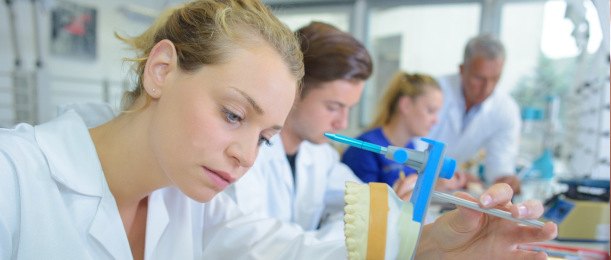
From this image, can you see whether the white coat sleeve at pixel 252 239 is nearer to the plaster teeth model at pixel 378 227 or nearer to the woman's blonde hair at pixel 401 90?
the plaster teeth model at pixel 378 227

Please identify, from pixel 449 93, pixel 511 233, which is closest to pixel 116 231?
pixel 511 233

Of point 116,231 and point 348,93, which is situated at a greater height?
point 348,93

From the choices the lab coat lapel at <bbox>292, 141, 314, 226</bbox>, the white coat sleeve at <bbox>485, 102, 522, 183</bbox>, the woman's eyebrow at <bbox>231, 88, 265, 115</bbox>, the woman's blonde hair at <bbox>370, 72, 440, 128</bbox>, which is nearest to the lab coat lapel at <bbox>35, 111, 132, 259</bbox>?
the woman's eyebrow at <bbox>231, 88, 265, 115</bbox>

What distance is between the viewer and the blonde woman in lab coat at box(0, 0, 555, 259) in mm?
670

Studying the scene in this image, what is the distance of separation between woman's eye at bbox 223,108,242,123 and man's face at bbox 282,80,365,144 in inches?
24.7

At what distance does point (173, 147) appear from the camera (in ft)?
2.38

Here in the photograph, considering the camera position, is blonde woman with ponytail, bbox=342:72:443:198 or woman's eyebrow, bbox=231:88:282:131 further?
blonde woman with ponytail, bbox=342:72:443:198

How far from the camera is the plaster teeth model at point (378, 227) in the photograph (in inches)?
20.0

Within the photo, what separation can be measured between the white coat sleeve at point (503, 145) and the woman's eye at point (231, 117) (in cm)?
204

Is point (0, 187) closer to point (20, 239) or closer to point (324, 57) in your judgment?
point (20, 239)

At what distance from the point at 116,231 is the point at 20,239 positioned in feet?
0.50

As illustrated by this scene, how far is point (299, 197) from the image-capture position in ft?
4.79

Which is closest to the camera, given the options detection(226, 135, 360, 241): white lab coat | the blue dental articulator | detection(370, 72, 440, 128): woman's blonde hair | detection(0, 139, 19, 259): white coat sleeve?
the blue dental articulator

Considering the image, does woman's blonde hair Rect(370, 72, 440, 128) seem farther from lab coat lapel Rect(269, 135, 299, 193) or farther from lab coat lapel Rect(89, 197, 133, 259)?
lab coat lapel Rect(89, 197, 133, 259)
